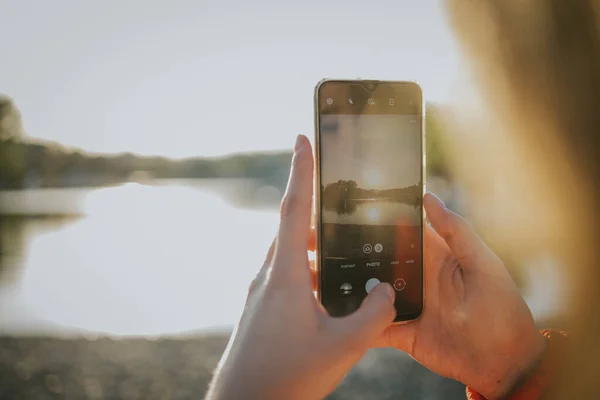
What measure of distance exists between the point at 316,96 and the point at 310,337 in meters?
0.84

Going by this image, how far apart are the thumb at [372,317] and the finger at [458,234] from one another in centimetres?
38

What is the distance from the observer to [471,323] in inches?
65.3

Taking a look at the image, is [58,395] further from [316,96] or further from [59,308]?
[316,96]

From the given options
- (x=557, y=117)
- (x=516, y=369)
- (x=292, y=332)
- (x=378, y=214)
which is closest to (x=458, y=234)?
(x=378, y=214)

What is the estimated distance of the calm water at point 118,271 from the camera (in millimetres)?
5621

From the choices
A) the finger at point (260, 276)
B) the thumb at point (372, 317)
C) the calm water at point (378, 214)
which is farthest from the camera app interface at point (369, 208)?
the finger at point (260, 276)

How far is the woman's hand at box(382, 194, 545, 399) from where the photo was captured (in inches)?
63.6

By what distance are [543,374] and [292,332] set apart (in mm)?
809

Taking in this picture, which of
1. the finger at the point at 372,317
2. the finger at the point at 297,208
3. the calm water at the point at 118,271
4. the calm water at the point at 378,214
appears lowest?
the calm water at the point at 118,271

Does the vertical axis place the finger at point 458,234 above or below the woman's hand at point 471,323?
above

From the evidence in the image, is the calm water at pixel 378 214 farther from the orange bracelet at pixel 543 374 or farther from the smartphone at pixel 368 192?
the orange bracelet at pixel 543 374

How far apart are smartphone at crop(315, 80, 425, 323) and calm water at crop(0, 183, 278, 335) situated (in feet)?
6.46

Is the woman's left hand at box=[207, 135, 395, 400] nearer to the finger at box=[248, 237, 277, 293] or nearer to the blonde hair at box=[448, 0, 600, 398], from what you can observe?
the finger at box=[248, 237, 277, 293]

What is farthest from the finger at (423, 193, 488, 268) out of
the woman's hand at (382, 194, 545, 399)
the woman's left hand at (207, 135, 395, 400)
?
the woman's left hand at (207, 135, 395, 400)
